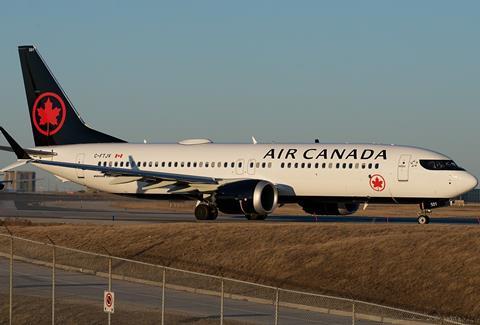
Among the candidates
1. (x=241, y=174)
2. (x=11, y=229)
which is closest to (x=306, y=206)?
(x=241, y=174)

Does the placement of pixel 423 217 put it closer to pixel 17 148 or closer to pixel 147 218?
pixel 147 218

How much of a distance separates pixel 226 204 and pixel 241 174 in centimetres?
337

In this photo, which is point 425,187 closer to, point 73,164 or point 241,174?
point 241,174

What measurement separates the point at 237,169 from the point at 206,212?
3.05m

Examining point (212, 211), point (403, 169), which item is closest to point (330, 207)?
point (403, 169)

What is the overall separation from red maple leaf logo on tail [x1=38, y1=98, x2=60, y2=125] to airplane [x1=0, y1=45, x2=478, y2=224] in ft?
0.21

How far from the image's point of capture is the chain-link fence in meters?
28.8

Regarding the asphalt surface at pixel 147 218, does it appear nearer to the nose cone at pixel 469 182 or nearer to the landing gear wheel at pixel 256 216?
the landing gear wheel at pixel 256 216

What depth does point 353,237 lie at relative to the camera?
41.8 m

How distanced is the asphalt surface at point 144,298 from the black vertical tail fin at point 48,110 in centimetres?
2345

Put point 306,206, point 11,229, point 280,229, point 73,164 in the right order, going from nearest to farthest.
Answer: point 280,229
point 11,229
point 306,206
point 73,164

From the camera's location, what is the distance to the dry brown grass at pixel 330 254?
35.3m

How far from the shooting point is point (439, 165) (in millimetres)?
50562

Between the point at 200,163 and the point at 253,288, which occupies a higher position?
the point at 200,163
